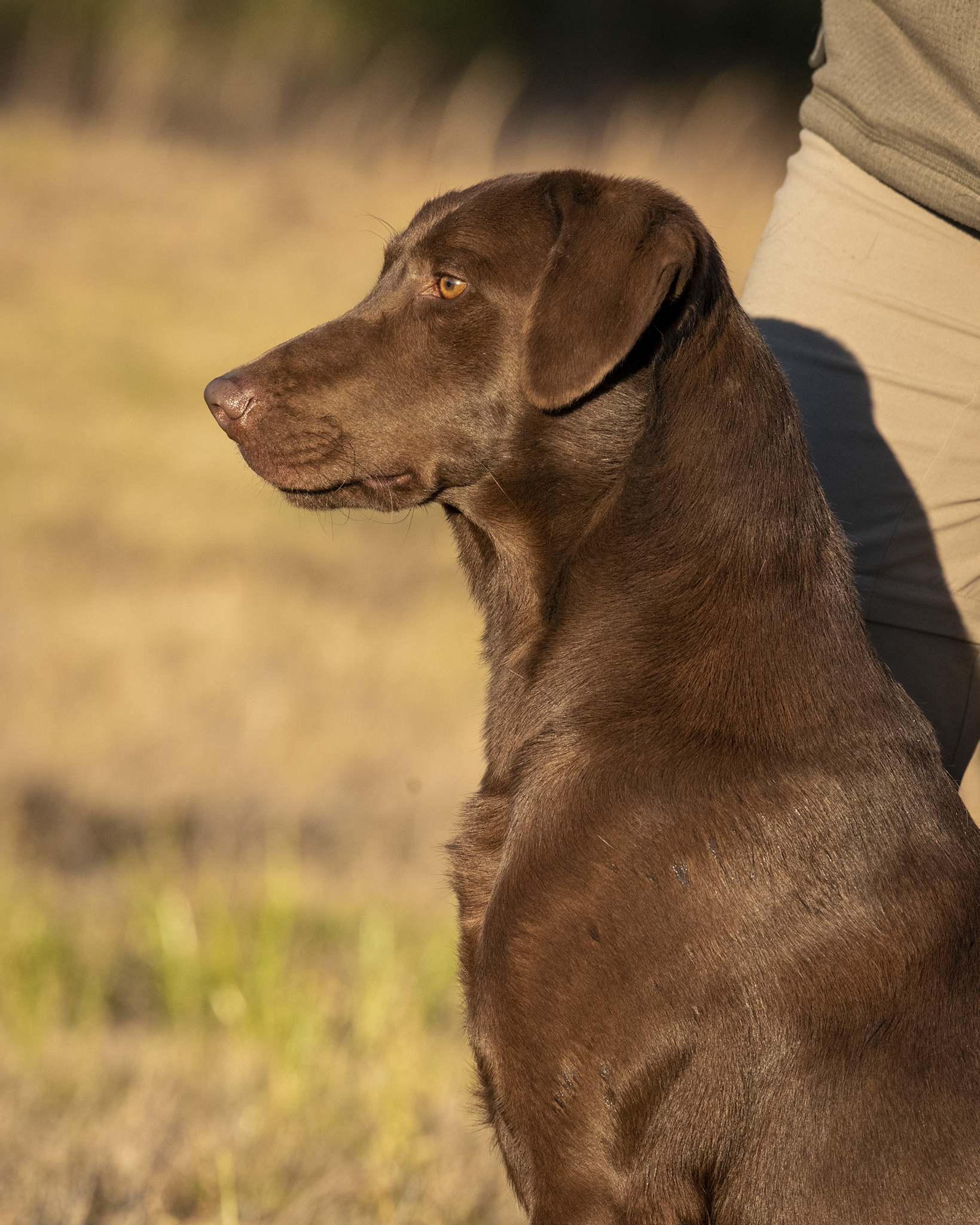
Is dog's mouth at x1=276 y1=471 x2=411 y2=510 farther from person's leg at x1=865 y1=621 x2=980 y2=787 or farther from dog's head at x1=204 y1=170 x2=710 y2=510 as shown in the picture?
person's leg at x1=865 y1=621 x2=980 y2=787

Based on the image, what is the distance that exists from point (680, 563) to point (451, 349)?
59cm

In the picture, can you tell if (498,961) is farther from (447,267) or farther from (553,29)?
(553,29)

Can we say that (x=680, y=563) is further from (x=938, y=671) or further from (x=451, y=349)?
(x=938, y=671)

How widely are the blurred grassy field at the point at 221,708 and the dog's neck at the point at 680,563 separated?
1.52 m

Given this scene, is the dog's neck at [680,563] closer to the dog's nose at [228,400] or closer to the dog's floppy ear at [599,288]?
the dog's floppy ear at [599,288]

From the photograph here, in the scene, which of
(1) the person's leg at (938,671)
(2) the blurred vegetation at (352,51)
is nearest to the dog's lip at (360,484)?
(1) the person's leg at (938,671)

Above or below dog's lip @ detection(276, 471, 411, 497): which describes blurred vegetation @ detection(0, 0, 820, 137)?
above

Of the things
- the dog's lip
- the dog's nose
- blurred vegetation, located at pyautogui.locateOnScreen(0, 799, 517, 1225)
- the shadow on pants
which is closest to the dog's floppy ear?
the dog's lip

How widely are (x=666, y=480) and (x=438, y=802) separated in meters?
6.61

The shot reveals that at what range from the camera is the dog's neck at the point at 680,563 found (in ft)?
7.48

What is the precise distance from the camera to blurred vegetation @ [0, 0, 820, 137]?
20.5 m

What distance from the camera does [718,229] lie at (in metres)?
13.9

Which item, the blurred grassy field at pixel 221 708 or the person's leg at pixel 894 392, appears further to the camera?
the blurred grassy field at pixel 221 708

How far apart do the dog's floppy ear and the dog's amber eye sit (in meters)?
0.20
